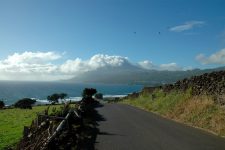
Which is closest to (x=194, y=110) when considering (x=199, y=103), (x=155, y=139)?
(x=199, y=103)

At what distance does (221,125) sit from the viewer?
20.8 m

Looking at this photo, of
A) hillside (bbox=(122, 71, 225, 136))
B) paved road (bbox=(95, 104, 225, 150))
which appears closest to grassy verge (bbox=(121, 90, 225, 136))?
hillside (bbox=(122, 71, 225, 136))

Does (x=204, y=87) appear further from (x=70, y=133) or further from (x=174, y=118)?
(x=70, y=133)

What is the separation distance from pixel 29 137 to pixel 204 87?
18.3m

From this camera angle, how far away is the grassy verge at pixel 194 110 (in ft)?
71.8

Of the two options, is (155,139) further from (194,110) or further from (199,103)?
(199,103)

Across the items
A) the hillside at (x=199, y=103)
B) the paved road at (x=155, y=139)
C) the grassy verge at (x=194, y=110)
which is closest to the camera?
the paved road at (x=155, y=139)

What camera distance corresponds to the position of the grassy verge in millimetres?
21875

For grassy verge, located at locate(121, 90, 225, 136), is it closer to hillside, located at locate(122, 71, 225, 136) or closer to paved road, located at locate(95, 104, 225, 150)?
hillside, located at locate(122, 71, 225, 136)

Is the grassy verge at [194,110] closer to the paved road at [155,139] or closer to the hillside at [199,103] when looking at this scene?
the hillside at [199,103]

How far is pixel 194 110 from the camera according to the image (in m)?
26.6

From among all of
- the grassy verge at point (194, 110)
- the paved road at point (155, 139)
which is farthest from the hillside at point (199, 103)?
the paved road at point (155, 139)

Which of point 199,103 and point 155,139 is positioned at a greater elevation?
point 199,103

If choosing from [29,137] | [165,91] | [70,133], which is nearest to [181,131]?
[70,133]
